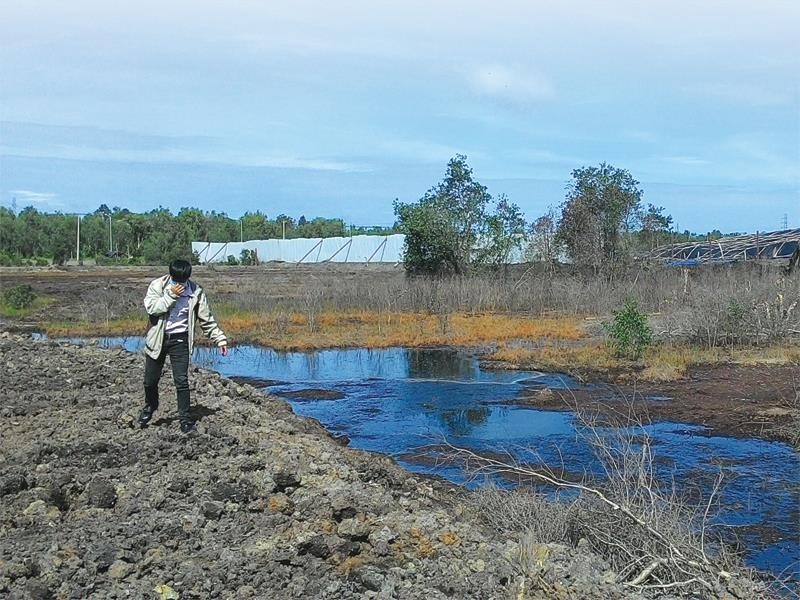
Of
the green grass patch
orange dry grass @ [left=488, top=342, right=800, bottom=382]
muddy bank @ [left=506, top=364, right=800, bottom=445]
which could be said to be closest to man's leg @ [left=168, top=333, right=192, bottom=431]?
muddy bank @ [left=506, top=364, right=800, bottom=445]

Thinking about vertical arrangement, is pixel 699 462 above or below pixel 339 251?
below

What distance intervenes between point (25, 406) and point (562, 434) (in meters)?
6.41

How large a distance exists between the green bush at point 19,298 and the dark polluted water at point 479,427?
9.43 meters

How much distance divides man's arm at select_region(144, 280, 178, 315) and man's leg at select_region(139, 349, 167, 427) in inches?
15.4

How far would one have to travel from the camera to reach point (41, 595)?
432 centimetres

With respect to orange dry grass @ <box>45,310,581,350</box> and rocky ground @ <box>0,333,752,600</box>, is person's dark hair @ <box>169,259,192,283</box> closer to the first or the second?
rocky ground @ <box>0,333,752,600</box>

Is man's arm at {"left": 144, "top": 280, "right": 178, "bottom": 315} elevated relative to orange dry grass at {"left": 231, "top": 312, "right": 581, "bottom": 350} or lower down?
elevated

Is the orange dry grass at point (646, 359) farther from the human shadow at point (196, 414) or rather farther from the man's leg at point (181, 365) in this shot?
the man's leg at point (181, 365)

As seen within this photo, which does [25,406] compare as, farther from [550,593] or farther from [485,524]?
[550,593]

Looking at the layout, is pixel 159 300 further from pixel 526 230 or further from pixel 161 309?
pixel 526 230

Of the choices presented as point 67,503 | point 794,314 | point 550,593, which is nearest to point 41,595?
point 67,503

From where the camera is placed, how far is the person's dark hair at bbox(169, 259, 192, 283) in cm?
739

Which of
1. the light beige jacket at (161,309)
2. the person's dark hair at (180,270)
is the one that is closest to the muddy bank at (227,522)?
the light beige jacket at (161,309)

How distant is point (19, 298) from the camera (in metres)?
26.2
